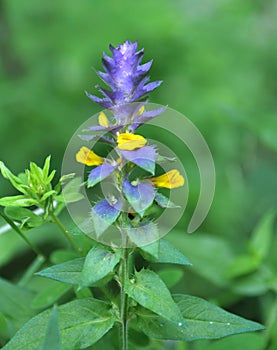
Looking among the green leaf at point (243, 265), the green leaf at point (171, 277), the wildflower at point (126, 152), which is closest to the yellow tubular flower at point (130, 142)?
the wildflower at point (126, 152)

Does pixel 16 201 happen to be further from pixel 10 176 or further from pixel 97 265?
pixel 97 265

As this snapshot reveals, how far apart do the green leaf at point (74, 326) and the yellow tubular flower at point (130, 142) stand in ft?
0.77

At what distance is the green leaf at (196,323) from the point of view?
0.80 meters

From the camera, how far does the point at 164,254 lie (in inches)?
31.0

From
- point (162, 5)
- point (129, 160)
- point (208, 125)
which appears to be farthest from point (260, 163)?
point (129, 160)

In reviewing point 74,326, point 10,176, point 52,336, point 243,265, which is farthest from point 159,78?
point 52,336

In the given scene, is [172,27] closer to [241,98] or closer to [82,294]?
[241,98]

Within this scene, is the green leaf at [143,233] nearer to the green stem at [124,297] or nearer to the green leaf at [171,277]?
the green stem at [124,297]

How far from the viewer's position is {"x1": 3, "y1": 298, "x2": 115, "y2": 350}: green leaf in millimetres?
781

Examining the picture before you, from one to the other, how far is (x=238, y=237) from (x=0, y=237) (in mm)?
751

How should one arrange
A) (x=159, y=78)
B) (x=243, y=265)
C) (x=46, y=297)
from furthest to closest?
(x=159, y=78), (x=243, y=265), (x=46, y=297)

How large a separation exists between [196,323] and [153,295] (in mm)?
102

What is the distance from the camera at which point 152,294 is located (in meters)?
0.76

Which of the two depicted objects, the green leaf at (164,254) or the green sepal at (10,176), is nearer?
the green leaf at (164,254)
